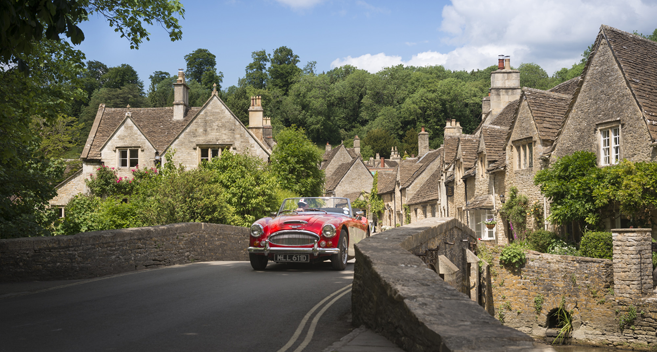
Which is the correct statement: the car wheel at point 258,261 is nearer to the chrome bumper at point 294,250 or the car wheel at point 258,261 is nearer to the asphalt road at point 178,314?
the chrome bumper at point 294,250

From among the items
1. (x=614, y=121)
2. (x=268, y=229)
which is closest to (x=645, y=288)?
(x=614, y=121)

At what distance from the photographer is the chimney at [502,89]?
3603 centimetres

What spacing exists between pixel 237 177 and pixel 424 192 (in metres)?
23.7

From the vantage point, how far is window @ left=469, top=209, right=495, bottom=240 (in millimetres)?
30312

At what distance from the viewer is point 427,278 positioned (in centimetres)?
549

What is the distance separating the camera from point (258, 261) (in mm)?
12602

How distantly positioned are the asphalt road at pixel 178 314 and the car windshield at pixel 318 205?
332 centimetres

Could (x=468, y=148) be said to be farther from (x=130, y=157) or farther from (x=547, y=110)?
(x=130, y=157)

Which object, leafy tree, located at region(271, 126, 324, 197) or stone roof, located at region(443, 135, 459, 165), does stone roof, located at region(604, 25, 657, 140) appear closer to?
stone roof, located at region(443, 135, 459, 165)

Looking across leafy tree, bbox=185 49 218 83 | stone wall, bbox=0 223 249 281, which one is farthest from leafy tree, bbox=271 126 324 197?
leafy tree, bbox=185 49 218 83

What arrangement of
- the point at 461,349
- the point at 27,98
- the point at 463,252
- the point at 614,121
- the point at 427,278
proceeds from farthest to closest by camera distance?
the point at 614,121
the point at 463,252
the point at 27,98
the point at 427,278
the point at 461,349

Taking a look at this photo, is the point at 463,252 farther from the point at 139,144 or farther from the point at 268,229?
the point at 139,144

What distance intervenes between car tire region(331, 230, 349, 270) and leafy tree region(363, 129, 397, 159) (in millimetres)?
79598

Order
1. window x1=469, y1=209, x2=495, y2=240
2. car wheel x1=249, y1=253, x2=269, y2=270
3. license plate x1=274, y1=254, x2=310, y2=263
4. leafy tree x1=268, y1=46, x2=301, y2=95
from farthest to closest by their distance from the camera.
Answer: leafy tree x1=268, y1=46, x2=301, y2=95 → window x1=469, y1=209, x2=495, y2=240 → car wheel x1=249, y1=253, x2=269, y2=270 → license plate x1=274, y1=254, x2=310, y2=263
